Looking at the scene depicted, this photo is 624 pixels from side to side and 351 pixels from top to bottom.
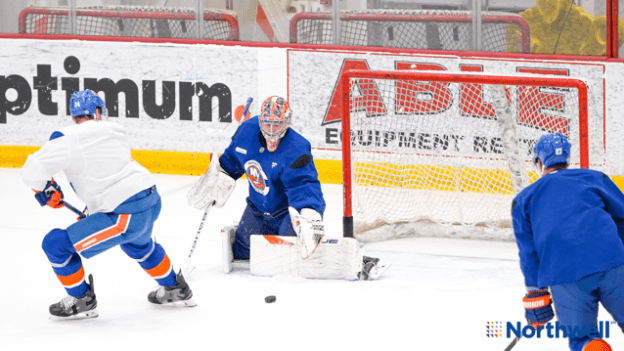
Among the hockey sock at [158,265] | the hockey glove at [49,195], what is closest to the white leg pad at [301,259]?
the hockey sock at [158,265]

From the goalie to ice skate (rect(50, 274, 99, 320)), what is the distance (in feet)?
3.00

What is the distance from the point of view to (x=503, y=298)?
4.25m

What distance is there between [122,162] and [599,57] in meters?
3.70

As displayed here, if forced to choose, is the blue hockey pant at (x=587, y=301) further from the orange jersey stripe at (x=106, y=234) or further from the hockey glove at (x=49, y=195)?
the hockey glove at (x=49, y=195)

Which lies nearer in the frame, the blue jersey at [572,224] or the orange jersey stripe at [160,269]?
the blue jersey at [572,224]

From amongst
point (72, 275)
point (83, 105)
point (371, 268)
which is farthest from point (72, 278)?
point (371, 268)

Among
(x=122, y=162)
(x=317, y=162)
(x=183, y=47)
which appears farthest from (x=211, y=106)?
(x=122, y=162)

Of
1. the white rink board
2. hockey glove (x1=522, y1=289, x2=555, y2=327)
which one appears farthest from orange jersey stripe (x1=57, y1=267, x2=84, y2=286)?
the white rink board

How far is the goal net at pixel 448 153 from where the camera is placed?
5445 mm

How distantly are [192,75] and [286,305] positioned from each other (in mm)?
3325

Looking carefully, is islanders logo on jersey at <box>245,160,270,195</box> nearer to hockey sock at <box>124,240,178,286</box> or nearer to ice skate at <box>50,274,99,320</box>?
hockey sock at <box>124,240,178,286</box>

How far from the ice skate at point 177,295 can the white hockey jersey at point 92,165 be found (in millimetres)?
532

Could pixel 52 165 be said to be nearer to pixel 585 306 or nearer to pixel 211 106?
pixel 585 306

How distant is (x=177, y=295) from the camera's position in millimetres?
4141
